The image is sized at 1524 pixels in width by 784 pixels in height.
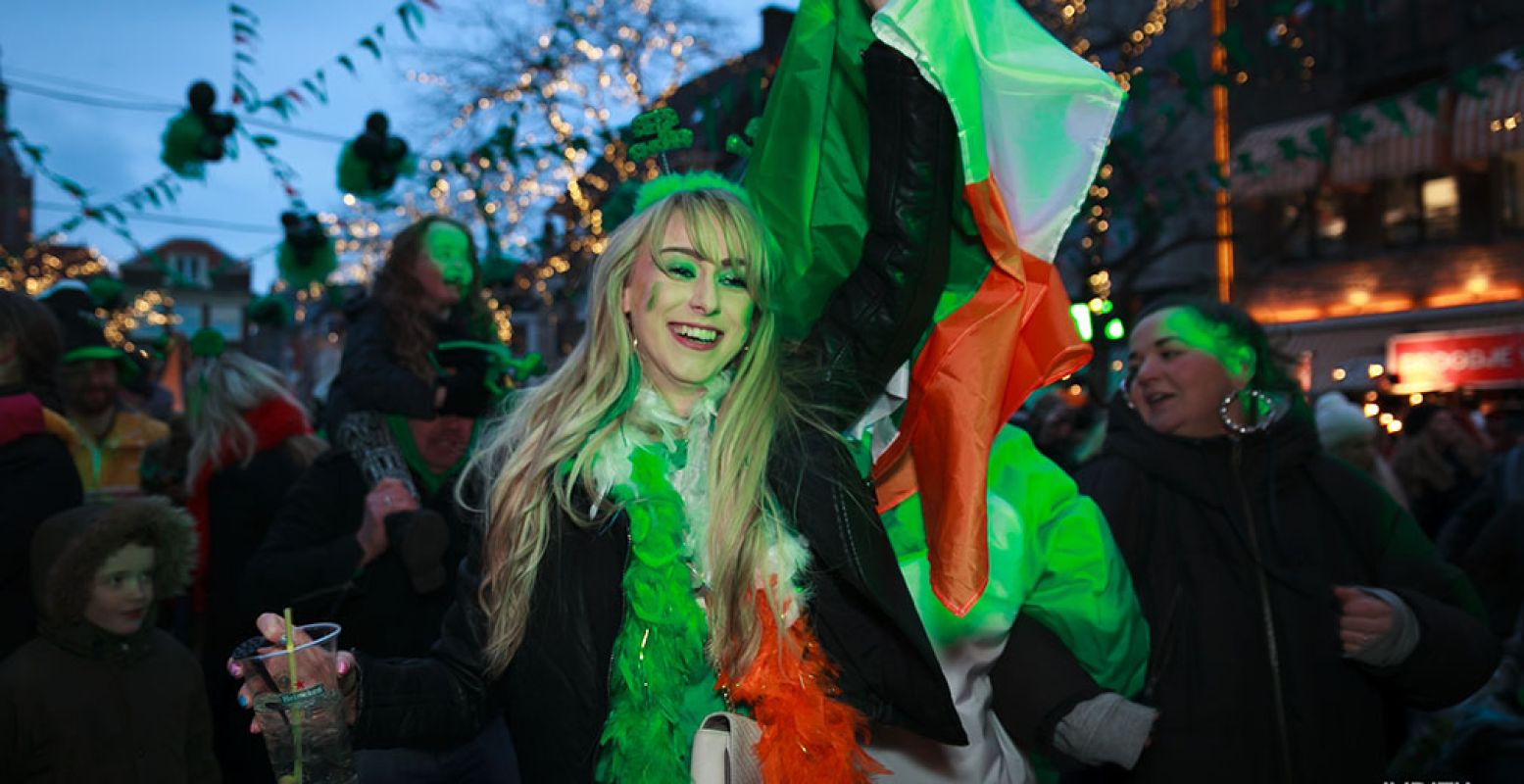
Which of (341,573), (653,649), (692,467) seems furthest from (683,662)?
(341,573)

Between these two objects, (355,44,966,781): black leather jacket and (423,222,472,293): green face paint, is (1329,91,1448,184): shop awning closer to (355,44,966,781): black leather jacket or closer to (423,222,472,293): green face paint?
(423,222,472,293): green face paint

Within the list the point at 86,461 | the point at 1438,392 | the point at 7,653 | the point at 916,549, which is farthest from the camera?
the point at 1438,392

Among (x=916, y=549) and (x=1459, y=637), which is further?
(x=1459, y=637)

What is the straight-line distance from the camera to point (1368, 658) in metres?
→ 2.49

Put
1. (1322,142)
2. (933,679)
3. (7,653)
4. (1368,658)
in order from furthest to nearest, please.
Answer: (1322,142), (7,653), (1368,658), (933,679)

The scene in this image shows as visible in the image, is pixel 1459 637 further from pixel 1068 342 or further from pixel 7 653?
pixel 7 653

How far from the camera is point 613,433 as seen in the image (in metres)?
1.89

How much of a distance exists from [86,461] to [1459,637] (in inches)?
205

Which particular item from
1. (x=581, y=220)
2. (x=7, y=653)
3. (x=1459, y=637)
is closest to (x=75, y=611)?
(x=7, y=653)

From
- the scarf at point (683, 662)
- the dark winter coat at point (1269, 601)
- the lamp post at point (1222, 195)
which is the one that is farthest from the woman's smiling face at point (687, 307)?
the lamp post at point (1222, 195)

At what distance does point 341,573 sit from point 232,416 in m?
1.65

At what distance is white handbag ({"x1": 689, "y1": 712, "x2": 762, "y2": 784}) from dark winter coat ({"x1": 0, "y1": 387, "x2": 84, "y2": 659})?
2287 mm

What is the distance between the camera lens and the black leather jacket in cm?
170

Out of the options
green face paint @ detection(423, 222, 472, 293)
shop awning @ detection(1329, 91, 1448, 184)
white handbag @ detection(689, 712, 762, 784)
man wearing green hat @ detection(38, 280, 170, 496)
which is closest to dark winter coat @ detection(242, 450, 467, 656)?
green face paint @ detection(423, 222, 472, 293)
